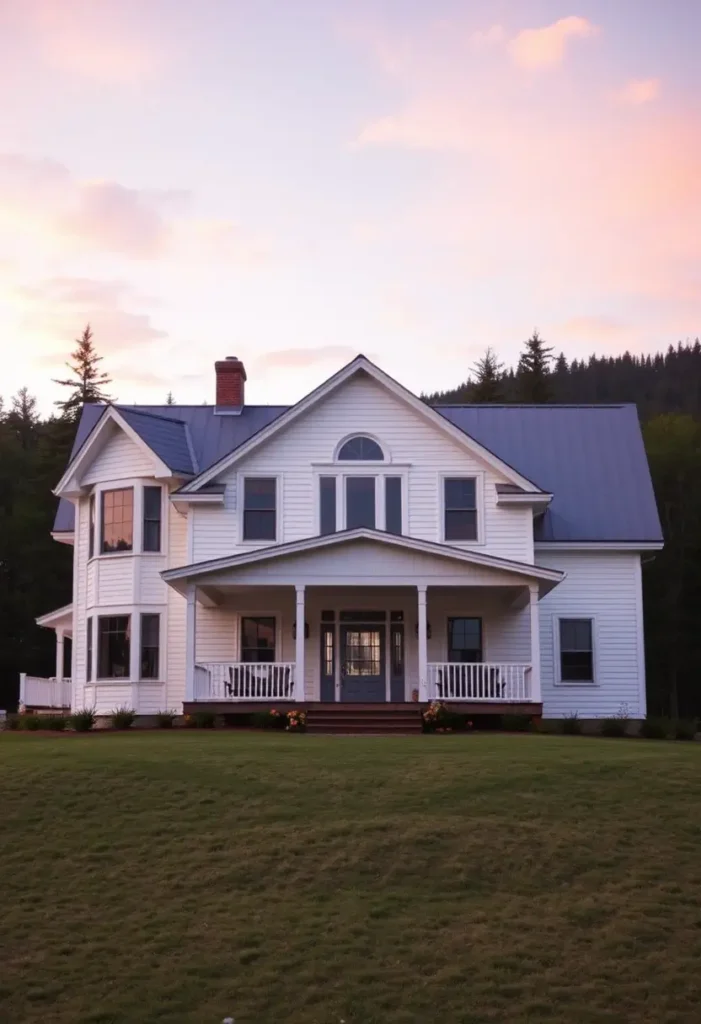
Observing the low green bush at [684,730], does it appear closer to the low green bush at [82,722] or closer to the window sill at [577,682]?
the window sill at [577,682]

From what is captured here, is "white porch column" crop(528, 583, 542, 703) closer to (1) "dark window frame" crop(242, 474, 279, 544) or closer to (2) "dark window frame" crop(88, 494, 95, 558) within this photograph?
(1) "dark window frame" crop(242, 474, 279, 544)

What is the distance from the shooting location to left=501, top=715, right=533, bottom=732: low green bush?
1033 inches

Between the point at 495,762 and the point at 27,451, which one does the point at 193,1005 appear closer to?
the point at 495,762

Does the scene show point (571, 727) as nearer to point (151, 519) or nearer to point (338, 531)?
point (338, 531)

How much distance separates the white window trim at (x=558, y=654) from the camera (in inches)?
1182

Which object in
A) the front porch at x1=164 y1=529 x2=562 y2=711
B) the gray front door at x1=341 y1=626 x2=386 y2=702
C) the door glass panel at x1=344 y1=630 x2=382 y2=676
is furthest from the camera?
the door glass panel at x1=344 y1=630 x2=382 y2=676

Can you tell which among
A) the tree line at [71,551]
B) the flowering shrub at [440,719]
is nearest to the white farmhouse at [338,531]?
the flowering shrub at [440,719]

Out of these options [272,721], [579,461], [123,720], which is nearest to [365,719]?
[272,721]

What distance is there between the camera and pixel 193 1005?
10.9 metres

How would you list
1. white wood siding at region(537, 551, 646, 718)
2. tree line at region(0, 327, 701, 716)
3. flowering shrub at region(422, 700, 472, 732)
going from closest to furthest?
flowering shrub at region(422, 700, 472, 732)
white wood siding at region(537, 551, 646, 718)
tree line at region(0, 327, 701, 716)

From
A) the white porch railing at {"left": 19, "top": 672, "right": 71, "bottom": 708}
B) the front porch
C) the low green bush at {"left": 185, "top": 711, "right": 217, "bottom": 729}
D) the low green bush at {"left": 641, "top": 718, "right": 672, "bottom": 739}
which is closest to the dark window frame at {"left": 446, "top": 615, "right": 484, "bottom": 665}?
the front porch

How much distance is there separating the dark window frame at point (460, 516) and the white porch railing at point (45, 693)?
10751mm

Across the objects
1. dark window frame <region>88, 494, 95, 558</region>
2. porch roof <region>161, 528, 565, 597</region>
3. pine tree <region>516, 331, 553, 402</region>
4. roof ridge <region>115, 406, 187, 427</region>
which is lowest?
porch roof <region>161, 528, 565, 597</region>

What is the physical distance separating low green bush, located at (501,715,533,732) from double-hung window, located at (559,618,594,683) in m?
3.89
